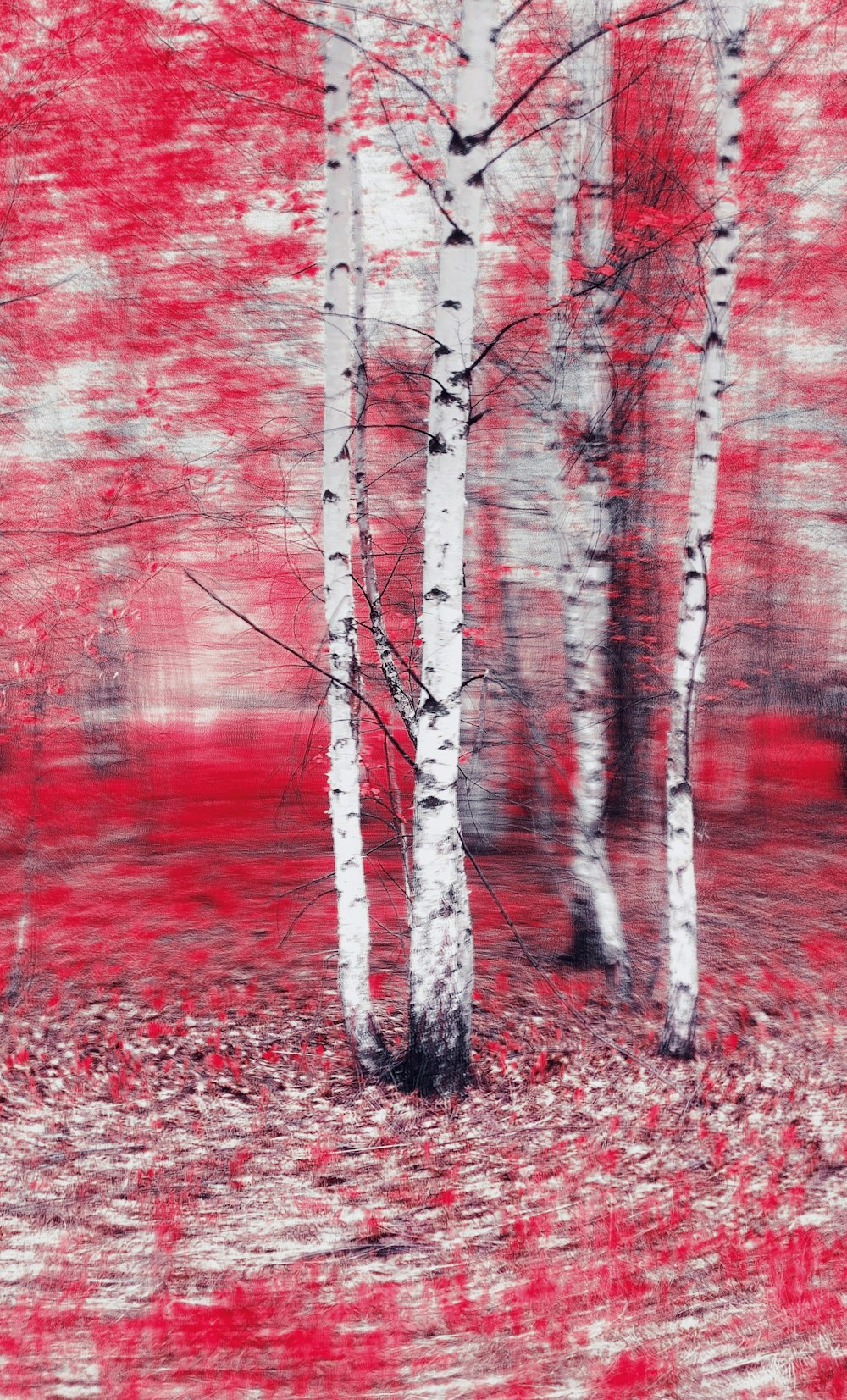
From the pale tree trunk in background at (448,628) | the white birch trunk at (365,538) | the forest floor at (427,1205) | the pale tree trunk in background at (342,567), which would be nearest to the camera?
the forest floor at (427,1205)

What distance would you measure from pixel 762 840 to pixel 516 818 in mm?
3040

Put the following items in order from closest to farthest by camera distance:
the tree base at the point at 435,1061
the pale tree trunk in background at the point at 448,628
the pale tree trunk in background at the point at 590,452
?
the pale tree trunk in background at the point at 448,628 < the tree base at the point at 435,1061 < the pale tree trunk in background at the point at 590,452

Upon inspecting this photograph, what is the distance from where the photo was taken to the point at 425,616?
5074mm

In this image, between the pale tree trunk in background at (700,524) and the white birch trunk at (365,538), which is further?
the white birch trunk at (365,538)

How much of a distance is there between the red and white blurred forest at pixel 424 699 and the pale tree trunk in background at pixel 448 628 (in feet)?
0.12

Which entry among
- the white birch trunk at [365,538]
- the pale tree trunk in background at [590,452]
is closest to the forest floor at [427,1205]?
the pale tree trunk in background at [590,452]

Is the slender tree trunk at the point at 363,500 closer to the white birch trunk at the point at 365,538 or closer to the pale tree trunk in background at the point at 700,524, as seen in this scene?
the white birch trunk at the point at 365,538

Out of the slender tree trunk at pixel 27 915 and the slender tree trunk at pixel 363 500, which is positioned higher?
the slender tree trunk at pixel 363 500

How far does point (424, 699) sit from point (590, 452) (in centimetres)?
300

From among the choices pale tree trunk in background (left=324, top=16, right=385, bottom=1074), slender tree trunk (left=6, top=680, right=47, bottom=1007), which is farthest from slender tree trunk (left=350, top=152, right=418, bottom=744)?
slender tree trunk (left=6, top=680, right=47, bottom=1007)

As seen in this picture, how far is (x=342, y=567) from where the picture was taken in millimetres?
5426

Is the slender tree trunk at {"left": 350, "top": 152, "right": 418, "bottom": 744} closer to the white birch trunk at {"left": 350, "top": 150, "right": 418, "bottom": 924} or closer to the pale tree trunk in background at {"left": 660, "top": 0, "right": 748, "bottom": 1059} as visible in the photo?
the white birch trunk at {"left": 350, "top": 150, "right": 418, "bottom": 924}

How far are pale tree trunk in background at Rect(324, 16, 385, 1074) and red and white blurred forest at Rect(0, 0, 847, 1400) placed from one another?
4 cm

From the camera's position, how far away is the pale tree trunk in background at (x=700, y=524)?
212 inches
